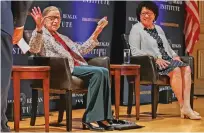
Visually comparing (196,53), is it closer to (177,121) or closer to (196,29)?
(196,29)

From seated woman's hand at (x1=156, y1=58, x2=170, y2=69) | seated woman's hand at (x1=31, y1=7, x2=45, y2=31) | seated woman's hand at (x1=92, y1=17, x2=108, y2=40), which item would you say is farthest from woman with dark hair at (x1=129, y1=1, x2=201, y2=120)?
seated woman's hand at (x1=31, y1=7, x2=45, y2=31)

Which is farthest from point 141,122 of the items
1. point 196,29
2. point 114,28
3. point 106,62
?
point 196,29

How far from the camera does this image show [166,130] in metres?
3.96

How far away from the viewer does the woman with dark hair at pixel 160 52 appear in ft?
15.7

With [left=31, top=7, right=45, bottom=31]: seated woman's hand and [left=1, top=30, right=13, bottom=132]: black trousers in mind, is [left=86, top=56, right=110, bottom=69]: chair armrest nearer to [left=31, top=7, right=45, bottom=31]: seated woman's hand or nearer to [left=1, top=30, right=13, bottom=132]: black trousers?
[left=31, top=7, right=45, bottom=31]: seated woman's hand

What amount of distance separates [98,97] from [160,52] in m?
1.48

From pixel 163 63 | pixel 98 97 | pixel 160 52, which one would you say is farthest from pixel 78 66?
pixel 160 52

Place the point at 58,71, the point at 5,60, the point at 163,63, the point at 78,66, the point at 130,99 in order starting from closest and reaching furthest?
the point at 5,60 < the point at 58,71 < the point at 78,66 < the point at 163,63 < the point at 130,99

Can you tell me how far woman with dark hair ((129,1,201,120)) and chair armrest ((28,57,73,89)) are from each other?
1.27 m

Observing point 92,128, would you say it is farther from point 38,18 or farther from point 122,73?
point 38,18

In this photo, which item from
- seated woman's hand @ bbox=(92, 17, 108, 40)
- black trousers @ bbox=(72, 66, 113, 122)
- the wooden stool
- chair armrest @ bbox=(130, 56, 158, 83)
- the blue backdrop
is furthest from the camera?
the blue backdrop

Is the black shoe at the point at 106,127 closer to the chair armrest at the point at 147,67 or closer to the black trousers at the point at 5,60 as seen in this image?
the chair armrest at the point at 147,67

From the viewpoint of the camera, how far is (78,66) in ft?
13.5

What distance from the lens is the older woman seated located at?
381cm
